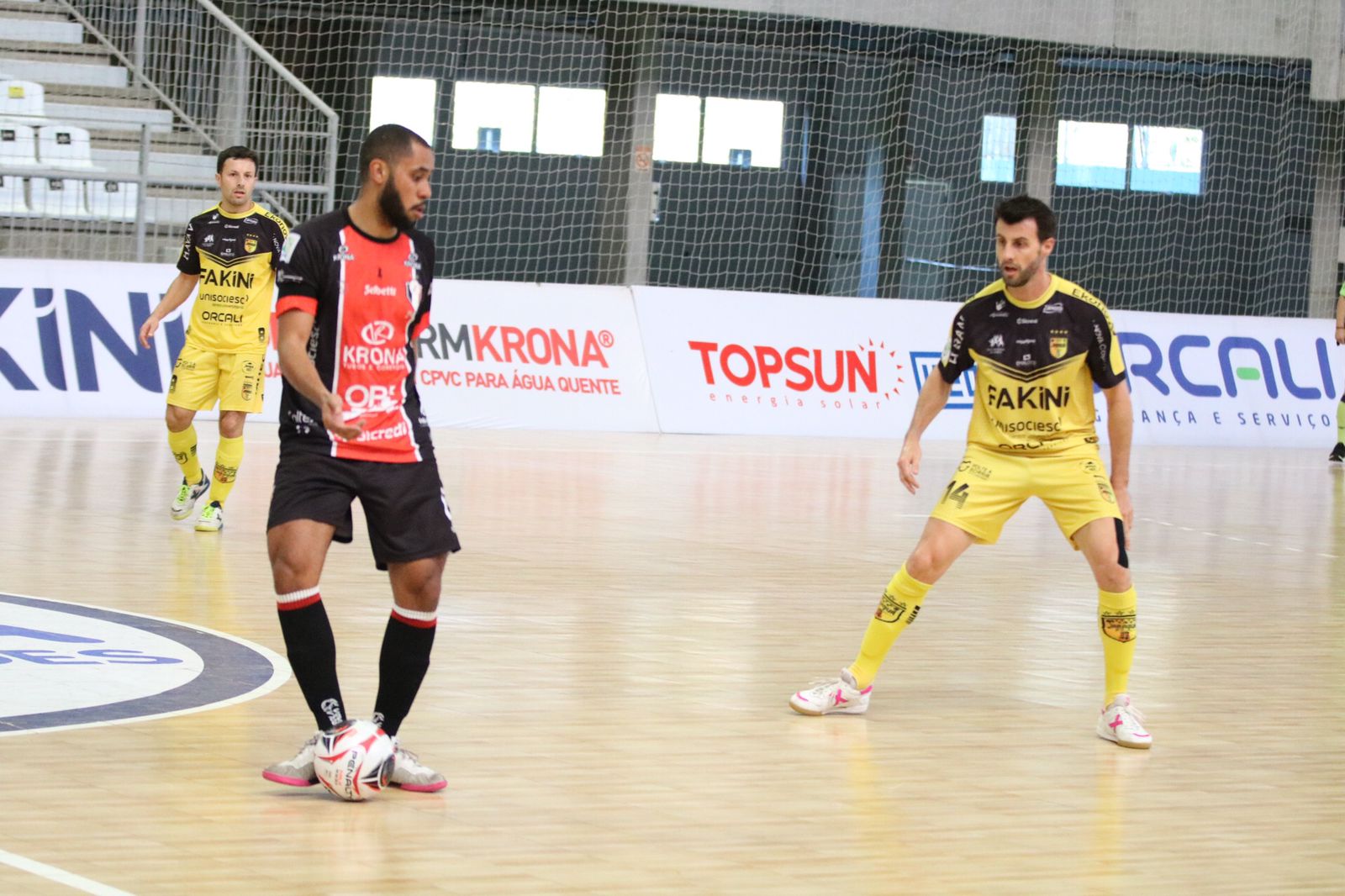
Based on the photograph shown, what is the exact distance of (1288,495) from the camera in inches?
663

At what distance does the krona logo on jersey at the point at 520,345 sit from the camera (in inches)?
736

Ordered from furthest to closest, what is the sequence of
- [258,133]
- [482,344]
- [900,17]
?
[900,17]
[258,133]
[482,344]

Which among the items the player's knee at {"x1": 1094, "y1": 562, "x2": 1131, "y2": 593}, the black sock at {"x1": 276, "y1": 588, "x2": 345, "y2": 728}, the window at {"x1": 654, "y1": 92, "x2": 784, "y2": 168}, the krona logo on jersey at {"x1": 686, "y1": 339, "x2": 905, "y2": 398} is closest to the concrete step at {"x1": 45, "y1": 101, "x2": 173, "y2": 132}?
the krona logo on jersey at {"x1": 686, "y1": 339, "x2": 905, "y2": 398}

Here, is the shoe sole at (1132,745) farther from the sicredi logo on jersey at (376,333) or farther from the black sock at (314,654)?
the sicredi logo on jersey at (376,333)

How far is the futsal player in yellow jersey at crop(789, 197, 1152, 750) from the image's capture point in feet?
21.9

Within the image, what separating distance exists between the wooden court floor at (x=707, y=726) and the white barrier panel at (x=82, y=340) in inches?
173

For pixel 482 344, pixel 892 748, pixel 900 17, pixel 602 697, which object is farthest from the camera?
pixel 900 17

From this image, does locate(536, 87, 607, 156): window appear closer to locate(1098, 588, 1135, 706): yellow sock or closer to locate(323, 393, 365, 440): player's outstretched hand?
locate(1098, 588, 1135, 706): yellow sock

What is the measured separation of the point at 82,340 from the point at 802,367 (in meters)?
7.49

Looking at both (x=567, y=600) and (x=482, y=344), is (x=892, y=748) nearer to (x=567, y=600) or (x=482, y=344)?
(x=567, y=600)

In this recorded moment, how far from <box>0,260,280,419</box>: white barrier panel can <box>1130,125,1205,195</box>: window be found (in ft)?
57.7

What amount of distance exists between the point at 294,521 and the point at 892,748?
2.26 meters

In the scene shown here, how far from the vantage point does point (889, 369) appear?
20703 millimetres

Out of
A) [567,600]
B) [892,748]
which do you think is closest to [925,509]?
[567,600]
